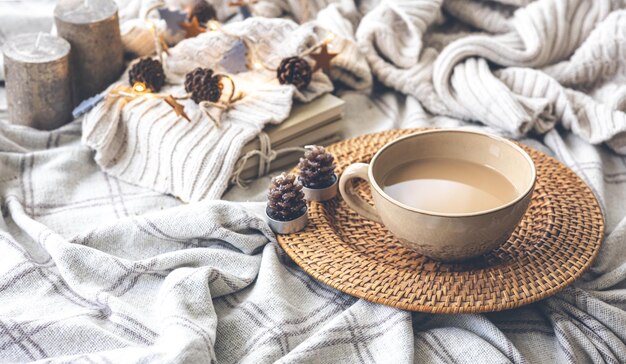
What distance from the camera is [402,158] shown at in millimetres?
789

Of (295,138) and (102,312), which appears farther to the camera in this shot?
(295,138)

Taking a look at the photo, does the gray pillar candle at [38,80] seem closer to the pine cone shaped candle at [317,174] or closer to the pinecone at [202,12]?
the pinecone at [202,12]

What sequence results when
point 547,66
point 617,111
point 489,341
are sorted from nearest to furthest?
point 489,341, point 617,111, point 547,66

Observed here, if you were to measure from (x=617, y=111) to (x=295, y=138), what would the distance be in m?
0.41

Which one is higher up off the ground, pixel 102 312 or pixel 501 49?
pixel 501 49

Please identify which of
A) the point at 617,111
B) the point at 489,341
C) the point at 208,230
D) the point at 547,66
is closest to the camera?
the point at 489,341

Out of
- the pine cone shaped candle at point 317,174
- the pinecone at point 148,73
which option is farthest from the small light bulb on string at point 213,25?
the pine cone shaped candle at point 317,174

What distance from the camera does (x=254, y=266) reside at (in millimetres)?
789

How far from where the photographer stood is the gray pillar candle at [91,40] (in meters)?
1.01

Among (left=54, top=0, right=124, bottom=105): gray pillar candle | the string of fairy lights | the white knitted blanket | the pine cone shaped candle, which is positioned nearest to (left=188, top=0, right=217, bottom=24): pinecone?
the string of fairy lights

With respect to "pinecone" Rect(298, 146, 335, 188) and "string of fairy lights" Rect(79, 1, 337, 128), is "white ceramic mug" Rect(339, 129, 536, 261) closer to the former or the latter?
"pinecone" Rect(298, 146, 335, 188)

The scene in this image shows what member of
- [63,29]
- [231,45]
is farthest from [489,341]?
[63,29]

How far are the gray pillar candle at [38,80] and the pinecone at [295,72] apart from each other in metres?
0.28

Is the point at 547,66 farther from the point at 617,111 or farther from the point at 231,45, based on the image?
the point at 231,45
